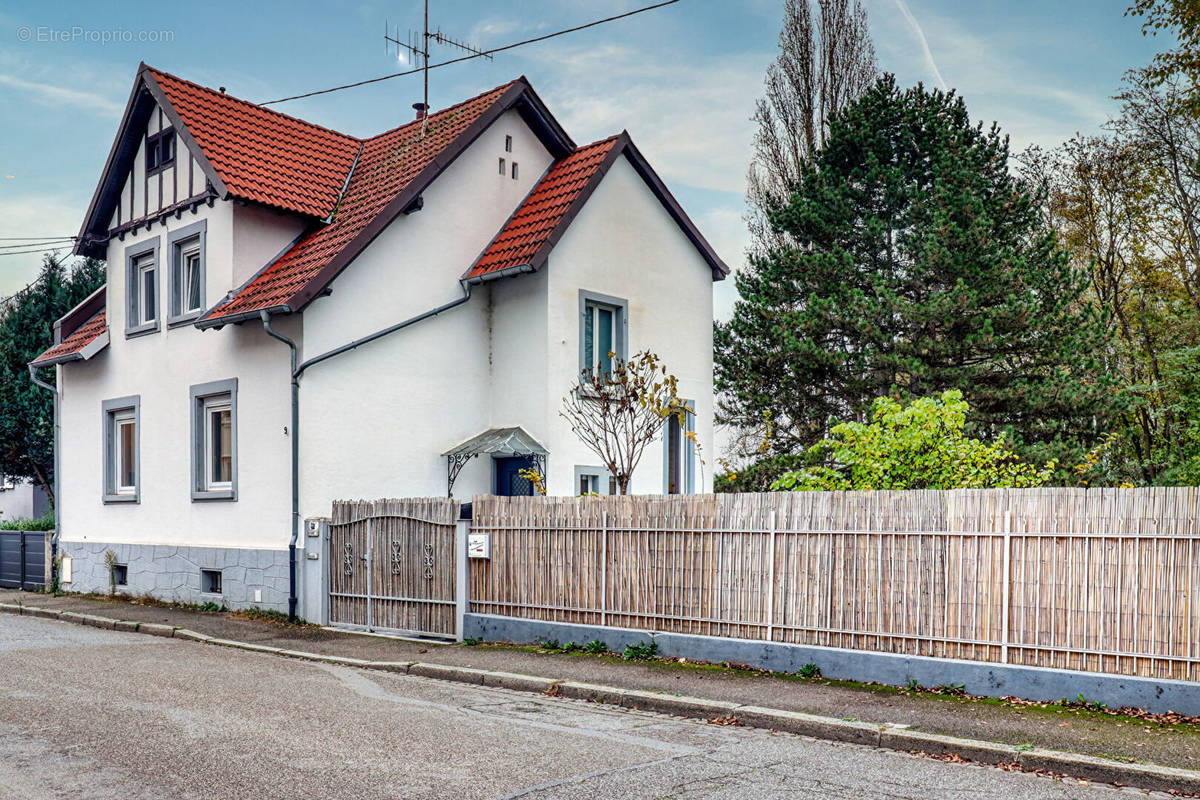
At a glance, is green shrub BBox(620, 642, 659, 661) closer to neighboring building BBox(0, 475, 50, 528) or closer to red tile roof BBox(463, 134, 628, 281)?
red tile roof BBox(463, 134, 628, 281)

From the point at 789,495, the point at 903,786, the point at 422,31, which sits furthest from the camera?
the point at 422,31

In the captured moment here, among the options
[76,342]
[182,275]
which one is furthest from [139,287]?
[76,342]

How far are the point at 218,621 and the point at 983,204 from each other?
753 inches

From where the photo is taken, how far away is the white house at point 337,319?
657 inches

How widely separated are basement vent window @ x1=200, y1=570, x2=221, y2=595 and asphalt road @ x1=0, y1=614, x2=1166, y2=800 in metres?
6.78

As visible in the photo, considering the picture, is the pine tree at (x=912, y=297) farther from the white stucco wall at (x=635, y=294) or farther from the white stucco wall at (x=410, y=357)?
the white stucco wall at (x=410, y=357)

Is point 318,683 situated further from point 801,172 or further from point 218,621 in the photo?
point 801,172

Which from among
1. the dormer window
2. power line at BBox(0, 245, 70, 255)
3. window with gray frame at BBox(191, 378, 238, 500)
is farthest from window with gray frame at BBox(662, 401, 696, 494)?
power line at BBox(0, 245, 70, 255)

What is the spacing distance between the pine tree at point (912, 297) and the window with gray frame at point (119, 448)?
1448 cm

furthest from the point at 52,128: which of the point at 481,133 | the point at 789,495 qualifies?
the point at 789,495

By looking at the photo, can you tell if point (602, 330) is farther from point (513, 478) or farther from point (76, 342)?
point (76, 342)

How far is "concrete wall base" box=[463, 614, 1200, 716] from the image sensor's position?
8.65m

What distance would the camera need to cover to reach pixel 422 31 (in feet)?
69.6

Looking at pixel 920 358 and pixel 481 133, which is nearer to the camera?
pixel 481 133
